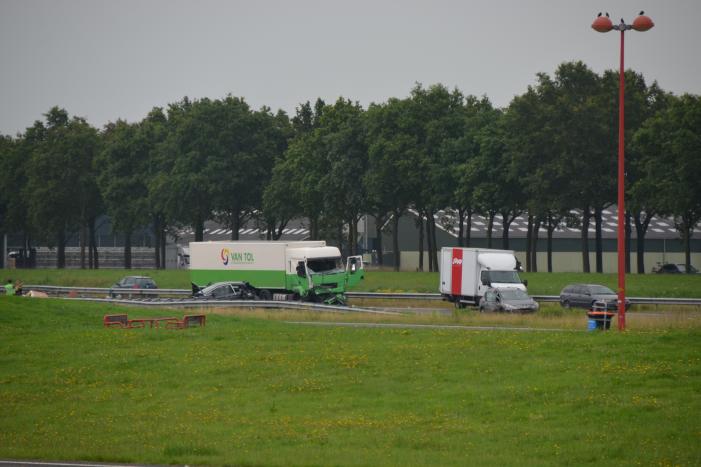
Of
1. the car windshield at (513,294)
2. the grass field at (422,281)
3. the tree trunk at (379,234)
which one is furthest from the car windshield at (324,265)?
the tree trunk at (379,234)

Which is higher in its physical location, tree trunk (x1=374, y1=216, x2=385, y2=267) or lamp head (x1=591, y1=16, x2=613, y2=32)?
lamp head (x1=591, y1=16, x2=613, y2=32)

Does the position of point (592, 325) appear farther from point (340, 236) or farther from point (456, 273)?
point (340, 236)

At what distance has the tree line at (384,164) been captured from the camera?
77.4 meters

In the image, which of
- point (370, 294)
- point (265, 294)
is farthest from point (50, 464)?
point (370, 294)

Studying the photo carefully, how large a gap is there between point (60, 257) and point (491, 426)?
102 m

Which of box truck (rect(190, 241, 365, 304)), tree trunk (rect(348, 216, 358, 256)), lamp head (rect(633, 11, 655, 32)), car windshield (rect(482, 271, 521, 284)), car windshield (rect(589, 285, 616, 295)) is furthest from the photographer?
tree trunk (rect(348, 216, 358, 256))

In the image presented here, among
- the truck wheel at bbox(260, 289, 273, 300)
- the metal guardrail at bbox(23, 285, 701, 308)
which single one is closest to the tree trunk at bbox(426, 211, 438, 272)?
the metal guardrail at bbox(23, 285, 701, 308)

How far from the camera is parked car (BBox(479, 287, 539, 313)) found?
1946 inches

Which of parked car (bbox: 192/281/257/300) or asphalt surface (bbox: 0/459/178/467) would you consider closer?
asphalt surface (bbox: 0/459/178/467)

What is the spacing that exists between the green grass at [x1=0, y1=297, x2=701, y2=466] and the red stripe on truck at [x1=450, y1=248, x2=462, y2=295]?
71.6 ft

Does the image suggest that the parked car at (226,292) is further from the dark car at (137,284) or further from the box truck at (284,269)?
the dark car at (137,284)

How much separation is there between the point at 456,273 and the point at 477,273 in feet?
6.68

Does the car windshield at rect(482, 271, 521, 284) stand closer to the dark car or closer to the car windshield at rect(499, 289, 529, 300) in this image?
the car windshield at rect(499, 289, 529, 300)

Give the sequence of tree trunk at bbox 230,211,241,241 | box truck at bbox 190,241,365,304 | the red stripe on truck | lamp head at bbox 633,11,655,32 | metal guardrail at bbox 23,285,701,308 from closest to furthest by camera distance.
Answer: lamp head at bbox 633,11,655,32
metal guardrail at bbox 23,285,701,308
the red stripe on truck
box truck at bbox 190,241,365,304
tree trunk at bbox 230,211,241,241
